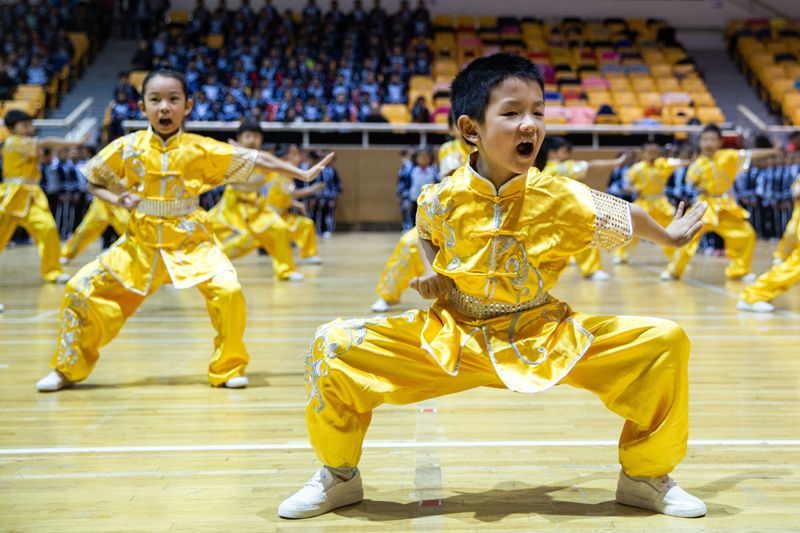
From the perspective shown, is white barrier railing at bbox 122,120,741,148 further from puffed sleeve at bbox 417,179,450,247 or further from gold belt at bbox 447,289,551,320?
gold belt at bbox 447,289,551,320

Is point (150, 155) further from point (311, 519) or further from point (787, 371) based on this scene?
point (787, 371)

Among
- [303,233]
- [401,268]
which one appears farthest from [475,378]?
[303,233]

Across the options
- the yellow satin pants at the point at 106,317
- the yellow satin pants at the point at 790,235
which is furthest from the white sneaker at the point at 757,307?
the yellow satin pants at the point at 106,317

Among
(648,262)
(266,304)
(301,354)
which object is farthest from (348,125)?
(301,354)

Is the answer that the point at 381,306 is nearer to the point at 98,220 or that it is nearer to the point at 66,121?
the point at 98,220

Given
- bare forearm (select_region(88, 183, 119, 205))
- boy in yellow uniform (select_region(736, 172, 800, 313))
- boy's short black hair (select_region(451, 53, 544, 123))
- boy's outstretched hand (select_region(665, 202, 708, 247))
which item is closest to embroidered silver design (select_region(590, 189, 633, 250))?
boy's outstretched hand (select_region(665, 202, 708, 247))

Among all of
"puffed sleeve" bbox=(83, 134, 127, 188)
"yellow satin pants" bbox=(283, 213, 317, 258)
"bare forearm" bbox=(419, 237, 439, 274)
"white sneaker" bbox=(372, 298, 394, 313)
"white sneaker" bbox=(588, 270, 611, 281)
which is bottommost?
"yellow satin pants" bbox=(283, 213, 317, 258)

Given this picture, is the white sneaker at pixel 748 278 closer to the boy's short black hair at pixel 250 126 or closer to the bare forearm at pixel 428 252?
the boy's short black hair at pixel 250 126

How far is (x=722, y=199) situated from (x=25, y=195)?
21.6 feet

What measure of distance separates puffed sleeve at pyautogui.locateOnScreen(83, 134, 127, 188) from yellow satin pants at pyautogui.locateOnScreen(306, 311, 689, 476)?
231 centimetres

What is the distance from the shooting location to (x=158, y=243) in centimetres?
441

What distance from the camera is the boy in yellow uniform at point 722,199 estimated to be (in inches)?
348

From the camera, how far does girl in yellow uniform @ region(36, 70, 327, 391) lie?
432 cm

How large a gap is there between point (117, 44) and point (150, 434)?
1949 centimetres
